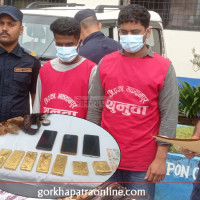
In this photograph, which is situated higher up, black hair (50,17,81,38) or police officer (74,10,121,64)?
black hair (50,17,81,38)

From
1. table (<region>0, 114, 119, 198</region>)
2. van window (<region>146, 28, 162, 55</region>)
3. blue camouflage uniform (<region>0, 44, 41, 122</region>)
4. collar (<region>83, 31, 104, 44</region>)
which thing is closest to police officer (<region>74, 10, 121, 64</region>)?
collar (<region>83, 31, 104, 44</region>)

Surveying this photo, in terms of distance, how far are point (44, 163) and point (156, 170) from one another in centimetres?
53

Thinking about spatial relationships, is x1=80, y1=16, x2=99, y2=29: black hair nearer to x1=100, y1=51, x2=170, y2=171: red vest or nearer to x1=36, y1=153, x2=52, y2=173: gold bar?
x1=100, y1=51, x2=170, y2=171: red vest

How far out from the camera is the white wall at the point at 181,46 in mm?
5750

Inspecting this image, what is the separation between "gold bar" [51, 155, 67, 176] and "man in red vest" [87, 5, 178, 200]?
33 centimetres

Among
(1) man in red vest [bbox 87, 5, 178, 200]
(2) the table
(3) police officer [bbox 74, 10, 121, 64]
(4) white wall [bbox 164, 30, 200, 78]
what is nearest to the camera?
(2) the table

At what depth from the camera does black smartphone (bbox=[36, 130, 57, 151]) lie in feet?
5.58

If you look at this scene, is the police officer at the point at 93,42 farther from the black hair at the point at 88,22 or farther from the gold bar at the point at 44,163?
the gold bar at the point at 44,163

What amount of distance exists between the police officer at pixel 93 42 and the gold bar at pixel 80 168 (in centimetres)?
90

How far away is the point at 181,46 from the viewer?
A: 611 centimetres

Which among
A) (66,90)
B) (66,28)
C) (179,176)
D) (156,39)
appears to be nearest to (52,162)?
(66,90)

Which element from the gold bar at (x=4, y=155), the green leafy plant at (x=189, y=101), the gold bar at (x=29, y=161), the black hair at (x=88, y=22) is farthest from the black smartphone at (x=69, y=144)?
the green leafy plant at (x=189, y=101)

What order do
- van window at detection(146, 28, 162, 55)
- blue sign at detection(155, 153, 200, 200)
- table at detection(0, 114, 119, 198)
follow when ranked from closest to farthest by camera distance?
1. table at detection(0, 114, 119, 198)
2. blue sign at detection(155, 153, 200, 200)
3. van window at detection(146, 28, 162, 55)

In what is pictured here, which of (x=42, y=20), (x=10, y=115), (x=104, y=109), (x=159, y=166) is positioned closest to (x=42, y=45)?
(x=42, y=20)
